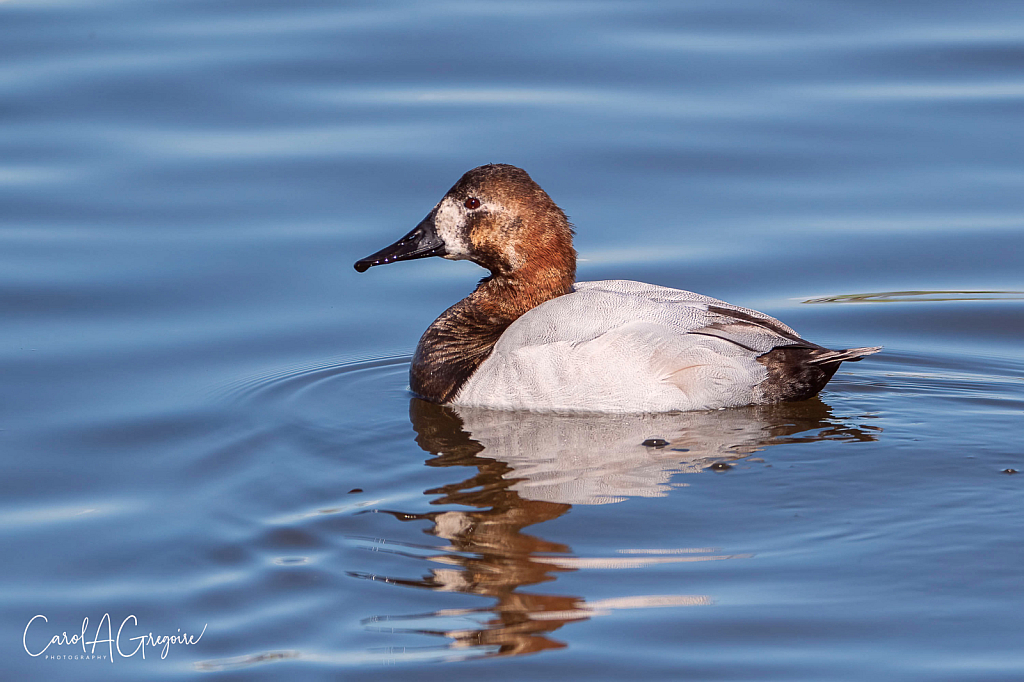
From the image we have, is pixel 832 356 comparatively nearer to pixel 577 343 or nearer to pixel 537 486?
pixel 577 343

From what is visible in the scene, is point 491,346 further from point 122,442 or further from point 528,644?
point 528,644

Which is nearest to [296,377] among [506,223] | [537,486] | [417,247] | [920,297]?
[417,247]

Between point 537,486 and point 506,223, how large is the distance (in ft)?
5.97

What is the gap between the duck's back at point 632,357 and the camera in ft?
20.7

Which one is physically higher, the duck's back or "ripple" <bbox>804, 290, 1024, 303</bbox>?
"ripple" <bbox>804, 290, 1024, 303</bbox>

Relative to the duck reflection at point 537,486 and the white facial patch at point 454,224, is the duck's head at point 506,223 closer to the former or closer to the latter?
the white facial patch at point 454,224

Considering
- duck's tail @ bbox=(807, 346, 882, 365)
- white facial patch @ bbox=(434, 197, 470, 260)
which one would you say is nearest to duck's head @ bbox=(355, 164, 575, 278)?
white facial patch @ bbox=(434, 197, 470, 260)

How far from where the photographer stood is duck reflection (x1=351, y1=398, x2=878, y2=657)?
14.7ft

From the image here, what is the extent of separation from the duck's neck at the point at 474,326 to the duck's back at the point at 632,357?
0.33 metres

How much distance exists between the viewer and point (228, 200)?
9.45m

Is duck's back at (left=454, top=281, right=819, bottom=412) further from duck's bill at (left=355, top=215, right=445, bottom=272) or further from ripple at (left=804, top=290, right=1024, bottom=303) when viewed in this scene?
ripple at (left=804, top=290, right=1024, bottom=303)

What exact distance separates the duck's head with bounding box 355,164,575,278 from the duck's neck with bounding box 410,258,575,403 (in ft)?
0.20

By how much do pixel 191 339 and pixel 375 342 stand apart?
1043mm

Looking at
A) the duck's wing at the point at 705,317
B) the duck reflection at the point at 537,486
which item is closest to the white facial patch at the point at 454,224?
the duck's wing at the point at 705,317
